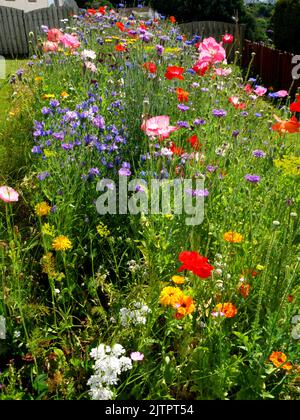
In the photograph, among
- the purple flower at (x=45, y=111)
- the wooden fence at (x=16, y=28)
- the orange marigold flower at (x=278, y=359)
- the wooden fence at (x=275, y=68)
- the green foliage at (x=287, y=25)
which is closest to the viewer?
the orange marigold flower at (x=278, y=359)

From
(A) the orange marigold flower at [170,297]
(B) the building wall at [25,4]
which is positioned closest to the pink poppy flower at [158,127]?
(A) the orange marigold flower at [170,297]

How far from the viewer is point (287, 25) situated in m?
9.40

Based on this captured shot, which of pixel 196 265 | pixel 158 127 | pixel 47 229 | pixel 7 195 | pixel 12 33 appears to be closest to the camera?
pixel 196 265

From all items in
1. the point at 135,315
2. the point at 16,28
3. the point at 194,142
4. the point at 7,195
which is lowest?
the point at 16,28

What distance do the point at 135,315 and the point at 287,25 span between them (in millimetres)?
9008

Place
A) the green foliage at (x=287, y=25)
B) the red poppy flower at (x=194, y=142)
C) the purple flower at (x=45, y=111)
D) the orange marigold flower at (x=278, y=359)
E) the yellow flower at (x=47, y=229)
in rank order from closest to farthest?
the orange marigold flower at (x=278, y=359) < the yellow flower at (x=47, y=229) < the red poppy flower at (x=194, y=142) < the purple flower at (x=45, y=111) < the green foliage at (x=287, y=25)

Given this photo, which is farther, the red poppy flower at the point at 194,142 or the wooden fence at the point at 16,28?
the wooden fence at the point at 16,28

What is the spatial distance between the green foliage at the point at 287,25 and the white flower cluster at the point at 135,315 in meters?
8.72

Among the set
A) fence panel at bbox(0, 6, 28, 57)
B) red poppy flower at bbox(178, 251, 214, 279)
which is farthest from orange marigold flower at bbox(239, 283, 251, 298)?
fence panel at bbox(0, 6, 28, 57)

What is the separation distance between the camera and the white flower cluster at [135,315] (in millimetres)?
1865

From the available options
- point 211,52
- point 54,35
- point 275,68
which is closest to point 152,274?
point 211,52

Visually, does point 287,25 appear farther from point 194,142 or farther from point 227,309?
point 227,309

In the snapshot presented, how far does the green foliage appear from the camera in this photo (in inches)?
361

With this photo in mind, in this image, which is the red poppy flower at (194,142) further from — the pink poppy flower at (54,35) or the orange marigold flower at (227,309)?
the pink poppy flower at (54,35)
